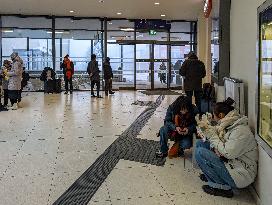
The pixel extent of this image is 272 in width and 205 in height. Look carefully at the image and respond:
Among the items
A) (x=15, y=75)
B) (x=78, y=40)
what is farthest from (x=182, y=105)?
(x=78, y=40)

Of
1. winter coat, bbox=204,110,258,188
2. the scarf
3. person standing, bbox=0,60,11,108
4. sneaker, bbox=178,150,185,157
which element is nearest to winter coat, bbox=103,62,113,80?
person standing, bbox=0,60,11,108

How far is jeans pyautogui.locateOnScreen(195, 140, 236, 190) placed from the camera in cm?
396

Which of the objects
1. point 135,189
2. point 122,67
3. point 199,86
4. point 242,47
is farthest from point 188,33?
point 135,189

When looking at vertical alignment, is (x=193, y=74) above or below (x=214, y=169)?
above

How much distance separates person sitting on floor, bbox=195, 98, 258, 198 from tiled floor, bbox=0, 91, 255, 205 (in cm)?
18

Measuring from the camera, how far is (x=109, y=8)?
15273 millimetres

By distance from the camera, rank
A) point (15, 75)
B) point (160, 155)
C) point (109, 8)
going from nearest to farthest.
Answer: point (160, 155)
point (15, 75)
point (109, 8)

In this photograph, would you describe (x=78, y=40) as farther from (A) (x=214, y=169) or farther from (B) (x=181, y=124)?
(A) (x=214, y=169)

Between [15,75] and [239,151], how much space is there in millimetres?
7631

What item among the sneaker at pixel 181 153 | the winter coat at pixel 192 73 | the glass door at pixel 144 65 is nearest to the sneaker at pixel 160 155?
the sneaker at pixel 181 153

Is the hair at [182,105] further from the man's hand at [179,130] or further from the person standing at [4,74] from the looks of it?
the person standing at [4,74]

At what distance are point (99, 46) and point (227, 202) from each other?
617 inches

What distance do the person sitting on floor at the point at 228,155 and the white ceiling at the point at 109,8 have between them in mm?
Result: 10007

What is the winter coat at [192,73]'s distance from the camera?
29.9ft
